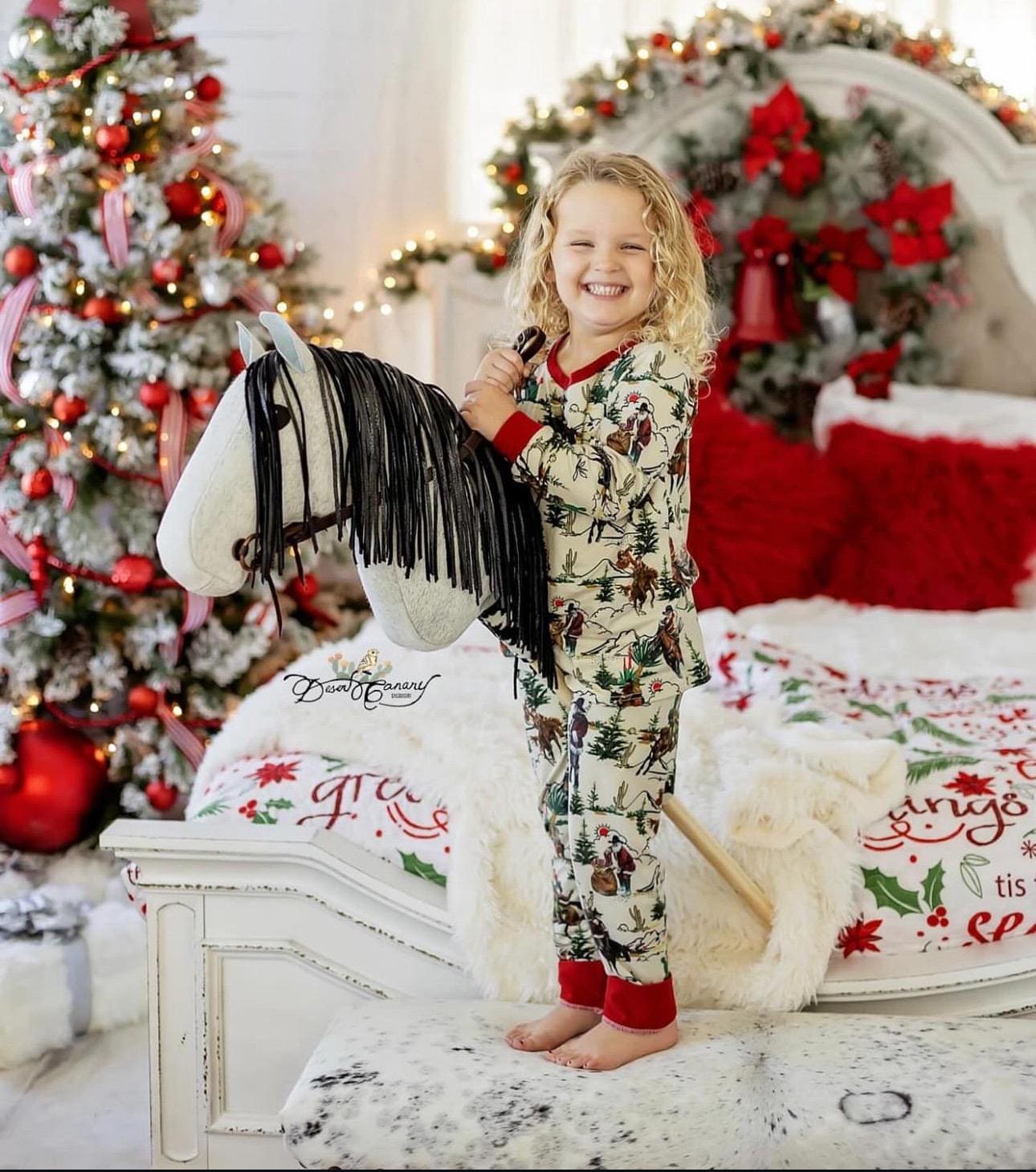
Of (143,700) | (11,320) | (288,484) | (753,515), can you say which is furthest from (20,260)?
(288,484)

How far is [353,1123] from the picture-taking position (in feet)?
4.40

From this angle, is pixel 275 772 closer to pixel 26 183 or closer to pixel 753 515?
pixel 753 515

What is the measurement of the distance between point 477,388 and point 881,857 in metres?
0.78

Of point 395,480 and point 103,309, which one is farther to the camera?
point 103,309

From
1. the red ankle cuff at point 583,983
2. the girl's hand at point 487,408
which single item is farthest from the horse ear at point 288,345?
the red ankle cuff at point 583,983

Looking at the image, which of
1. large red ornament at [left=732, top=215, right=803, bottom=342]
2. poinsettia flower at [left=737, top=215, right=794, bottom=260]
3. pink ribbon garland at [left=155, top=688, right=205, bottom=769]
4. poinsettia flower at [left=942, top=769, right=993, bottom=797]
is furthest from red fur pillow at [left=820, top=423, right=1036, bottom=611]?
pink ribbon garland at [left=155, top=688, right=205, bottom=769]

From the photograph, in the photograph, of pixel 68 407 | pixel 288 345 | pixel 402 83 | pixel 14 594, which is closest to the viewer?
pixel 288 345

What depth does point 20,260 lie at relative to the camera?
2.58 metres

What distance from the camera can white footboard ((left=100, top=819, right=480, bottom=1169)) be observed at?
1599 mm

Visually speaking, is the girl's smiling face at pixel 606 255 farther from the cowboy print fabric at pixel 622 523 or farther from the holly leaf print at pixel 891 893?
the holly leaf print at pixel 891 893

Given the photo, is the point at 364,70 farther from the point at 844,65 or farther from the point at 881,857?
the point at 881,857

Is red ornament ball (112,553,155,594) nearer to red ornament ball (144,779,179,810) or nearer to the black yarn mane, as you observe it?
red ornament ball (144,779,179,810)

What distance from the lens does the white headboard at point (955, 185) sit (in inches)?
128

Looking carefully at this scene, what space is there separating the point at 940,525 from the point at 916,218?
0.98 meters
